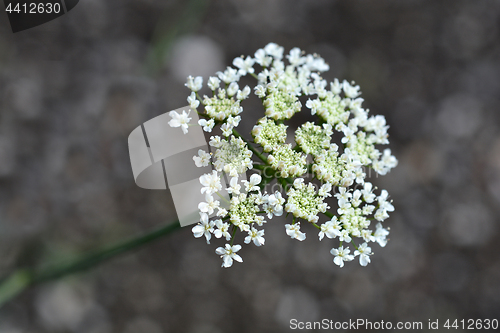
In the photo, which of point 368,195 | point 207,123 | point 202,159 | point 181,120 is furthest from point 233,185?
point 368,195

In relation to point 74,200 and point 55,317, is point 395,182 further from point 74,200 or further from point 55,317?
point 55,317

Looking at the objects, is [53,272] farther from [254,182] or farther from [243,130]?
[243,130]

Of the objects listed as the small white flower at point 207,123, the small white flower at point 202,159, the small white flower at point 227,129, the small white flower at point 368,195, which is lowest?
the small white flower at point 368,195

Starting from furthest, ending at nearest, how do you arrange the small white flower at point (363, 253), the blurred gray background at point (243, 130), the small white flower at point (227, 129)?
the blurred gray background at point (243, 130)
the small white flower at point (363, 253)
the small white flower at point (227, 129)

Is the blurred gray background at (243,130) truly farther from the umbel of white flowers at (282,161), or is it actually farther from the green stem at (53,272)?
the umbel of white flowers at (282,161)

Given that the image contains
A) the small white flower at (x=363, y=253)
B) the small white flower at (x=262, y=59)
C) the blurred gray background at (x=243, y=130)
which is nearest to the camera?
the small white flower at (x=363, y=253)

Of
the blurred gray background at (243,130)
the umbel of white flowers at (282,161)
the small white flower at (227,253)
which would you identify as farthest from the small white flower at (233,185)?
the blurred gray background at (243,130)

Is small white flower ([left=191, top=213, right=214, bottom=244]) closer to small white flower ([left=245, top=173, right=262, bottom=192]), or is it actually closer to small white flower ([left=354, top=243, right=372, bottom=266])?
small white flower ([left=245, top=173, right=262, bottom=192])
